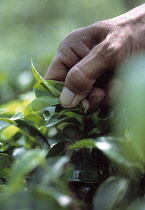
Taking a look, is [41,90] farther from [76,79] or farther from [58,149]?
[58,149]

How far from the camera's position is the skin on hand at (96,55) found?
41.2 inches

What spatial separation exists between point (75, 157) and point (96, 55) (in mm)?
348

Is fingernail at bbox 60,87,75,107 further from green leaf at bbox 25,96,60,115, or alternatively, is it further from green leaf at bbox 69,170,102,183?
green leaf at bbox 69,170,102,183

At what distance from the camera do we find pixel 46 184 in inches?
22.6

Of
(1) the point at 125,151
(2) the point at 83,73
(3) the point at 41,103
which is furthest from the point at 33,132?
(1) the point at 125,151

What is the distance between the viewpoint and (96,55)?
1.06 meters

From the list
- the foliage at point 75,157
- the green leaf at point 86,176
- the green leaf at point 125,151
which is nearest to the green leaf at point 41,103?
the foliage at point 75,157

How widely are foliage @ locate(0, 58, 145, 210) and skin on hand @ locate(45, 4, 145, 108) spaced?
57mm

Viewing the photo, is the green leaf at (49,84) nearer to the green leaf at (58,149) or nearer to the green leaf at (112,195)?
the green leaf at (58,149)

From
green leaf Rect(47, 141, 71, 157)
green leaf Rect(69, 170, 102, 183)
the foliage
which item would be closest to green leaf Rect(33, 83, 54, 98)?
the foliage

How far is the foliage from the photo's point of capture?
512 mm

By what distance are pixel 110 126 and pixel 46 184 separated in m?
0.36

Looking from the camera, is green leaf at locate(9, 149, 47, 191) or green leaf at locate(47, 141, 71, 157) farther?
green leaf at locate(47, 141, 71, 157)

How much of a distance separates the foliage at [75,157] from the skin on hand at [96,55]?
57mm
